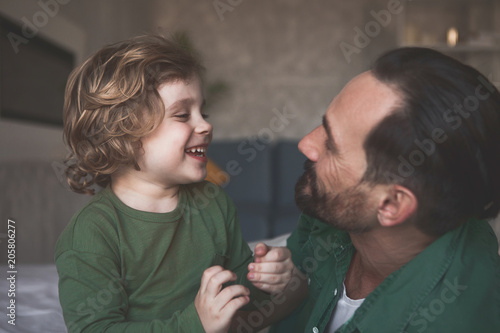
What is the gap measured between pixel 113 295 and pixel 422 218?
1.98 ft

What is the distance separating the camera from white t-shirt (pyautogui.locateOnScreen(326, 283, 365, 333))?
96cm

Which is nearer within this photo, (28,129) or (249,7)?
(28,129)

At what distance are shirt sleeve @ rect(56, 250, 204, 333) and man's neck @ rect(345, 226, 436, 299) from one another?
38 centimetres

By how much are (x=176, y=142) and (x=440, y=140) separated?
1.84 ft

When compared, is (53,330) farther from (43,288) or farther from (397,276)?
(397,276)

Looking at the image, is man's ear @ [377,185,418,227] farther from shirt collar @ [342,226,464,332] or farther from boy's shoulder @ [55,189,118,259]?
boy's shoulder @ [55,189,118,259]

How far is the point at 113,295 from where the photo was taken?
0.85 metres

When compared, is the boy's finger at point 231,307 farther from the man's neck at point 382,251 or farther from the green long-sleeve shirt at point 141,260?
the man's neck at point 382,251

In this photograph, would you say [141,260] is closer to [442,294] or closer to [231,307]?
[231,307]

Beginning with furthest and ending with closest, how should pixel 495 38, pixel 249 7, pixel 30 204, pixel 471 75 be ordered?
pixel 249 7 < pixel 495 38 < pixel 30 204 < pixel 471 75

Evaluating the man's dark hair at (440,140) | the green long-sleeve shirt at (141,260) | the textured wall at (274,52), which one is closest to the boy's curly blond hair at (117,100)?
the green long-sleeve shirt at (141,260)

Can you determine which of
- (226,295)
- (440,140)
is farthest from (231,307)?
(440,140)

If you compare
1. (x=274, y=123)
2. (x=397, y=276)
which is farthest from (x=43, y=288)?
(x=274, y=123)

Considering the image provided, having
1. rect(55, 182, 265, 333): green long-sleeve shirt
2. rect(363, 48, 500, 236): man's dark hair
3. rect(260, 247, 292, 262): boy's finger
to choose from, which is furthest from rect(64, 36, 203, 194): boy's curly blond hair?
rect(363, 48, 500, 236): man's dark hair
